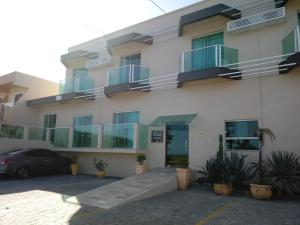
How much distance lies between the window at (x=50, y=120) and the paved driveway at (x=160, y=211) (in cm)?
1187

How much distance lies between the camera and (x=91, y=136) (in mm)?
17719

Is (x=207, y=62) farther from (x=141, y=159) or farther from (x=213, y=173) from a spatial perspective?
(x=141, y=159)

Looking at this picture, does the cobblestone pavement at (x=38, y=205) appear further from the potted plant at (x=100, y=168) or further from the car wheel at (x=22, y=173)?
the potted plant at (x=100, y=168)

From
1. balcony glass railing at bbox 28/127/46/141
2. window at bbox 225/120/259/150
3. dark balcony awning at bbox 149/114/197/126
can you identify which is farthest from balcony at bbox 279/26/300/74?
balcony glass railing at bbox 28/127/46/141

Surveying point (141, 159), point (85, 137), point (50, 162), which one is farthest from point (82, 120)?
point (141, 159)

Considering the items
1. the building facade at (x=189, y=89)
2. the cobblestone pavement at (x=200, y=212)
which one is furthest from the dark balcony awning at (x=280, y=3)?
the cobblestone pavement at (x=200, y=212)

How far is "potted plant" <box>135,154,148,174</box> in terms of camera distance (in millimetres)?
15041

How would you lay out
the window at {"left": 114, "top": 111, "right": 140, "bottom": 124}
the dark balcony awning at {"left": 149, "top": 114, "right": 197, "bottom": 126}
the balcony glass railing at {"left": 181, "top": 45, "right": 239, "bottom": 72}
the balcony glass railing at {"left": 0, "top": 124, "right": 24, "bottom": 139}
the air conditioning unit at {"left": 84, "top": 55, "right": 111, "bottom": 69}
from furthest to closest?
1. the air conditioning unit at {"left": 84, "top": 55, "right": 111, "bottom": 69}
2. the balcony glass railing at {"left": 0, "top": 124, "right": 24, "bottom": 139}
3. the window at {"left": 114, "top": 111, "right": 140, "bottom": 124}
4. the dark balcony awning at {"left": 149, "top": 114, "right": 197, "bottom": 126}
5. the balcony glass railing at {"left": 181, "top": 45, "right": 239, "bottom": 72}

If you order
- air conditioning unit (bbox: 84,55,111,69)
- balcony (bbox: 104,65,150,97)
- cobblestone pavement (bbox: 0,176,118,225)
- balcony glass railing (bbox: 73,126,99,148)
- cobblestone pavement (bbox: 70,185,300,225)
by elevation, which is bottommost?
cobblestone pavement (bbox: 0,176,118,225)

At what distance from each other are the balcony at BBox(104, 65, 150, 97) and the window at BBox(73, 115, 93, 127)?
9.08 ft

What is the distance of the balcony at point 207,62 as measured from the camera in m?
13.5

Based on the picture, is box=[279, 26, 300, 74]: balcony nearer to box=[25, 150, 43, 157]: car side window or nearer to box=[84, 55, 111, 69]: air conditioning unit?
box=[84, 55, 111, 69]: air conditioning unit

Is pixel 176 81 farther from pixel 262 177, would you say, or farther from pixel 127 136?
pixel 262 177

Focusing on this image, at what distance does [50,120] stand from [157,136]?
1103 cm
